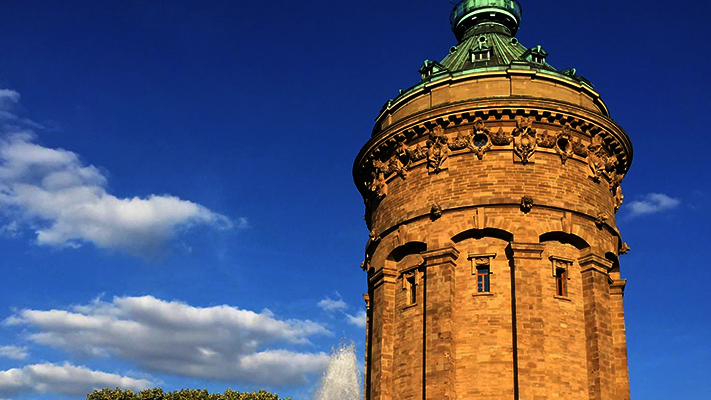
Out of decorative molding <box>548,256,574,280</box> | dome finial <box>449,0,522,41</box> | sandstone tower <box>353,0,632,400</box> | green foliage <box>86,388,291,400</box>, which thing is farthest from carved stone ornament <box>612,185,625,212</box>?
green foliage <box>86,388,291,400</box>

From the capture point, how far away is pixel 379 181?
123 feet

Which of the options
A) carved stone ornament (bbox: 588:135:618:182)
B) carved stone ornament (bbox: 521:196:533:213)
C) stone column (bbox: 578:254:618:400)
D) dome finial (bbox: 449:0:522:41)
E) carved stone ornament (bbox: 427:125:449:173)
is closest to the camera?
stone column (bbox: 578:254:618:400)

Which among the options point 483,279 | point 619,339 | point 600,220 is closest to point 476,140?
point 483,279

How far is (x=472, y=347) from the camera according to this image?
102 ft

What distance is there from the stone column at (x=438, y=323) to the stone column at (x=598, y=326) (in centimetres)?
575

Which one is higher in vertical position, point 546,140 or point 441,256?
point 546,140

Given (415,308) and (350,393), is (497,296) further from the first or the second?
(350,393)

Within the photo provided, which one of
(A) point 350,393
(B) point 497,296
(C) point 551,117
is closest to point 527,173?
(C) point 551,117

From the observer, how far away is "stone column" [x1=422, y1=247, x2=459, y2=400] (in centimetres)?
3022

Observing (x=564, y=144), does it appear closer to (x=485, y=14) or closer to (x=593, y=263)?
(x=593, y=263)

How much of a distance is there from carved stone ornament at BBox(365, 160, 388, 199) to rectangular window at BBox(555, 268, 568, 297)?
31.0ft

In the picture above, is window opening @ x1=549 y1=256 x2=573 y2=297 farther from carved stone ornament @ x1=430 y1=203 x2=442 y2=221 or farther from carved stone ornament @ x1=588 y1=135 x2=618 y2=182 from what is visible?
carved stone ornament @ x1=430 y1=203 x2=442 y2=221

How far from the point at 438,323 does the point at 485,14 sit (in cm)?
2114

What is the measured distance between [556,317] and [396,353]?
289 inches
